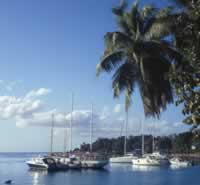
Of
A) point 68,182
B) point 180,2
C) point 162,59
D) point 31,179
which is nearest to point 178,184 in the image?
point 68,182

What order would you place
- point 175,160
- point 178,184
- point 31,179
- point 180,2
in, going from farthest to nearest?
point 175,160 < point 31,179 < point 178,184 < point 180,2

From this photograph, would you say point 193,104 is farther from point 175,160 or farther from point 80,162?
point 175,160

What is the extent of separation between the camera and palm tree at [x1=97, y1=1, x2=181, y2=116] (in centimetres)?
2027

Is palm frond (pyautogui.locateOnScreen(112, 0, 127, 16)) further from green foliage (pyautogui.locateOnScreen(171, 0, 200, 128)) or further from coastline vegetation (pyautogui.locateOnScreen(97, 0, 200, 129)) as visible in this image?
green foliage (pyautogui.locateOnScreen(171, 0, 200, 128))

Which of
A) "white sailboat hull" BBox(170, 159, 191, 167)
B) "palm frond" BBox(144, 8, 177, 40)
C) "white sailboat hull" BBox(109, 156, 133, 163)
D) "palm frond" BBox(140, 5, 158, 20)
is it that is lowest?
"white sailboat hull" BBox(170, 159, 191, 167)

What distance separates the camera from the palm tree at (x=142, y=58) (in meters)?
20.3

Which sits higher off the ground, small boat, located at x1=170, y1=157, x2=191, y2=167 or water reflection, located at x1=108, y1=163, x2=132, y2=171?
small boat, located at x1=170, y1=157, x2=191, y2=167

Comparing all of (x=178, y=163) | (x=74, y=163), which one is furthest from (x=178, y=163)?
(x=74, y=163)

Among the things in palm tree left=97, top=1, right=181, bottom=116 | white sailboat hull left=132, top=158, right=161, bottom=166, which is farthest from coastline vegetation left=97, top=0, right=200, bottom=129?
white sailboat hull left=132, top=158, right=161, bottom=166

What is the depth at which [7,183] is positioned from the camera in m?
76.6

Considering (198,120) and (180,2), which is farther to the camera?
(180,2)

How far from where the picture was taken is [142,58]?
65.9 ft

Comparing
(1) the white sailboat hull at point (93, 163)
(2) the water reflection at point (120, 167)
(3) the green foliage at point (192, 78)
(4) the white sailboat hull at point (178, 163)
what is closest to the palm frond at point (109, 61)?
(3) the green foliage at point (192, 78)

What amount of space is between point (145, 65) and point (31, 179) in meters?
69.9
